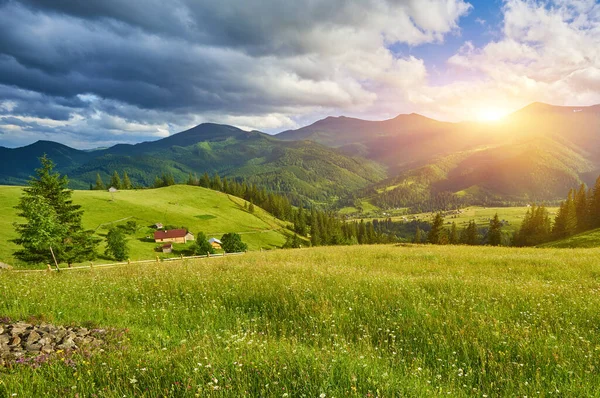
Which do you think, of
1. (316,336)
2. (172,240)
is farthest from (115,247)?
(316,336)

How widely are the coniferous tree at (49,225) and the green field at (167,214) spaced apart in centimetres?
2065

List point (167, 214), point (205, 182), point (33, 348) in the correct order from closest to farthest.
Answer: point (33, 348) < point (167, 214) < point (205, 182)

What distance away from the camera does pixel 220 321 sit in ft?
26.8

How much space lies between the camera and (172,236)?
99.2 meters

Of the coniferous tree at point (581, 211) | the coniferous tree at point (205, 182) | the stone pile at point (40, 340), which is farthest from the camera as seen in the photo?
the coniferous tree at point (205, 182)

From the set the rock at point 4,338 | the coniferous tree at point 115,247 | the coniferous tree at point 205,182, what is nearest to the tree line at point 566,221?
the rock at point 4,338

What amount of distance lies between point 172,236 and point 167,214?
22.2 m

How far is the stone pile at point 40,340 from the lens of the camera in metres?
5.54

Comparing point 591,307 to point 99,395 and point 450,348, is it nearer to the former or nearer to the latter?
point 450,348

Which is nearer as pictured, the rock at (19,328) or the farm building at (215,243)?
the rock at (19,328)

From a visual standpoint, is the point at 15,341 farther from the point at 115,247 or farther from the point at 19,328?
the point at 115,247

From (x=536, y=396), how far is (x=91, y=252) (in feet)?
199

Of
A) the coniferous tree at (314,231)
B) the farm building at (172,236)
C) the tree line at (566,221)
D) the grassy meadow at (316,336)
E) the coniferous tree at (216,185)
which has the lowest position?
the coniferous tree at (314,231)

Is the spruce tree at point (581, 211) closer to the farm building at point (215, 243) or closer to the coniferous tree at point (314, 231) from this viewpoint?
the coniferous tree at point (314, 231)
